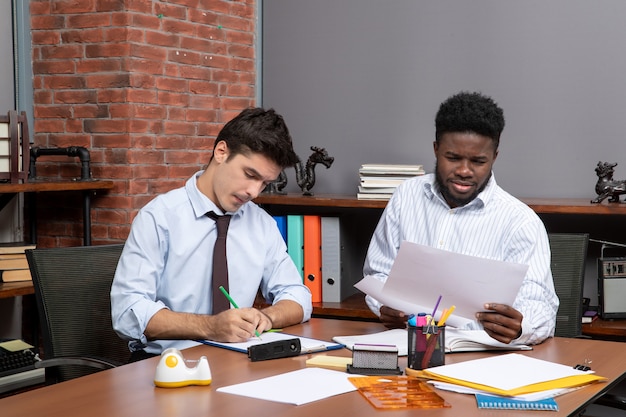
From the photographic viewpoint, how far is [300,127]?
4.08 metres

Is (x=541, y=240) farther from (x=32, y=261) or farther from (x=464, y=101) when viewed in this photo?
(x=32, y=261)

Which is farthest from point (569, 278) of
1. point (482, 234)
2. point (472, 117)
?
point (472, 117)

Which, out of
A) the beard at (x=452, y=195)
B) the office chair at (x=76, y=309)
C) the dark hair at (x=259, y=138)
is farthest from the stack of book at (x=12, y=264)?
the beard at (x=452, y=195)

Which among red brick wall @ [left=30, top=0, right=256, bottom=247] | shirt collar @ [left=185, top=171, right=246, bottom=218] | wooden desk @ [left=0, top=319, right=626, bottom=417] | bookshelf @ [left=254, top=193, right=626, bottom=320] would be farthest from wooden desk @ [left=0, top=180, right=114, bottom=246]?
wooden desk @ [left=0, top=319, right=626, bottom=417]

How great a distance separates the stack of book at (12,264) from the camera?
10.7 feet

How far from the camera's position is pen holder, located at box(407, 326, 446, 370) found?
6.23ft

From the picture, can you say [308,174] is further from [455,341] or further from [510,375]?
[510,375]

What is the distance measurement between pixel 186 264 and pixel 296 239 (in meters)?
1.31

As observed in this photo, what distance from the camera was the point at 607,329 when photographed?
309 centimetres

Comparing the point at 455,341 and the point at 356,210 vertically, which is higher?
the point at 356,210

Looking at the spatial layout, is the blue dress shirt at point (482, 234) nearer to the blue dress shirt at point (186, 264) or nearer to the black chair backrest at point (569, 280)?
the black chair backrest at point (569, 280)

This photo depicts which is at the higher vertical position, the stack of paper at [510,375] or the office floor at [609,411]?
the stack of paper at [510,375]

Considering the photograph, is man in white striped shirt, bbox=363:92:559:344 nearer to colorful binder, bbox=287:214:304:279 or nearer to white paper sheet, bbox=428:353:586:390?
white paper sheet, bbox=428:353:586:390

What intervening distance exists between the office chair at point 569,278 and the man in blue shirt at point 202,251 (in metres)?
0.87
